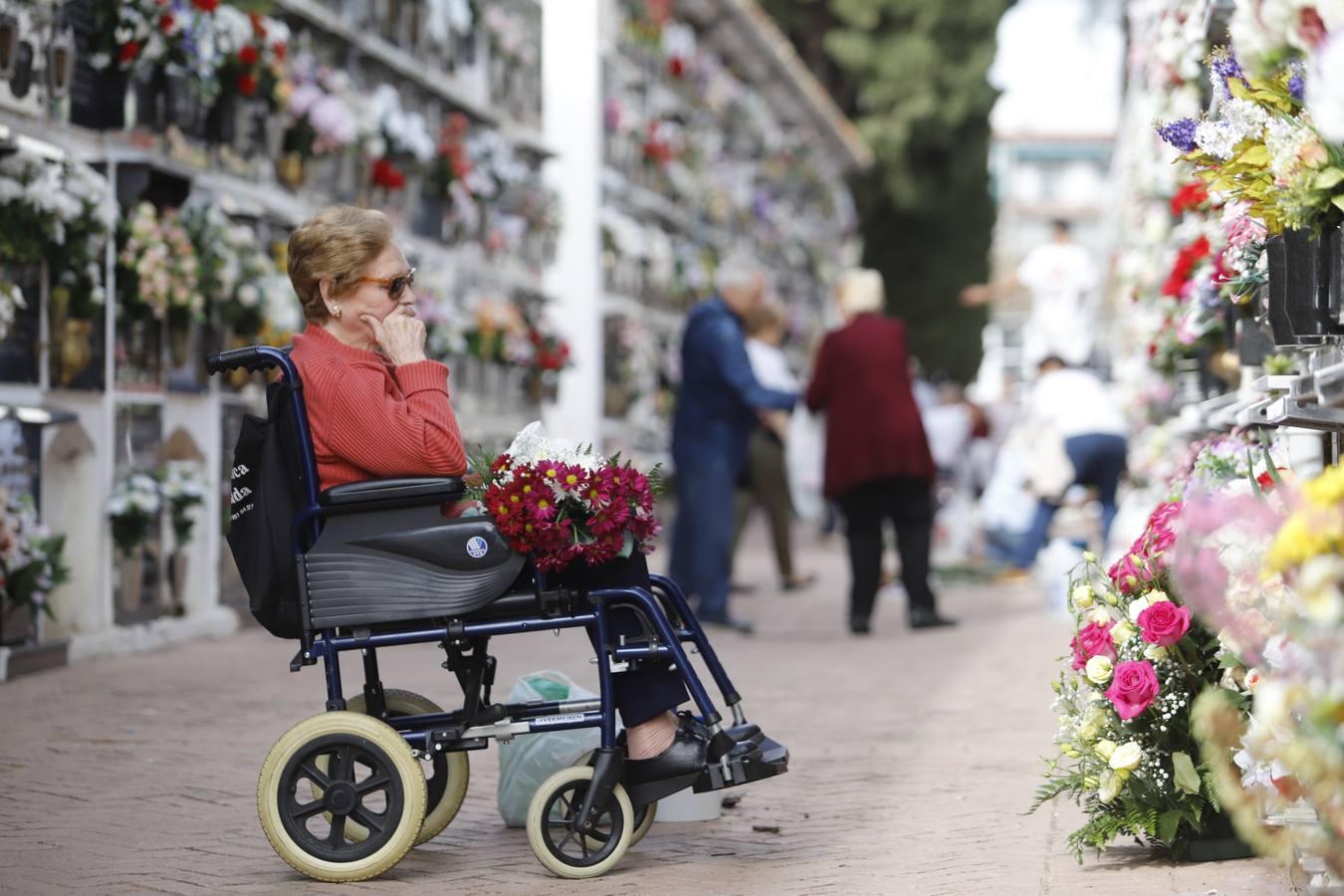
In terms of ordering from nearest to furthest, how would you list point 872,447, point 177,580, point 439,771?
A: point 439,771 → point 177,580 → point 872,447

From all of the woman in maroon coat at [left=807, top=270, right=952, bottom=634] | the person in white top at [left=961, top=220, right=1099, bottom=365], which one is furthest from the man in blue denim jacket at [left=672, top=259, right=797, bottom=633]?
the person in white top at [left=961, top=220, right=1099, bottom=365]

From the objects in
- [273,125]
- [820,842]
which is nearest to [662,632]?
[820,842]

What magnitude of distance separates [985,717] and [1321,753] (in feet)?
16.3

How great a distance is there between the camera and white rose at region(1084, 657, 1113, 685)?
4691 millimetres

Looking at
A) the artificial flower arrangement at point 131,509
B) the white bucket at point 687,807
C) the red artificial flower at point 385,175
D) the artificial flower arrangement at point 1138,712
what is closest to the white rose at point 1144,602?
the artificial flower arrangement at point 1138,712

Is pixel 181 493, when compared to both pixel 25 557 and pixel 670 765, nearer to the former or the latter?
pixel 25 557

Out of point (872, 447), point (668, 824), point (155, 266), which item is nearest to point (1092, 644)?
point (668, 824)

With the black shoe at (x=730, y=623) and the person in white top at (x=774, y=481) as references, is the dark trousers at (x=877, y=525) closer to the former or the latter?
the black shoe at (x=730, y=623)

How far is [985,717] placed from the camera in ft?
25.1

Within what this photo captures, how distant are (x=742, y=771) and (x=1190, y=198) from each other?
3.64 metres

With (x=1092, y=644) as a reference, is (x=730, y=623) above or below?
below

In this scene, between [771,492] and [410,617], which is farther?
[771,492]

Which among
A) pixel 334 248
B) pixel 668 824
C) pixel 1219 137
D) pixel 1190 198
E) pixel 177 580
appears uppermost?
pixel 1190 198

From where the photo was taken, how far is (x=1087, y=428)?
13117 mm
